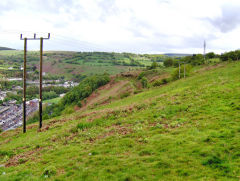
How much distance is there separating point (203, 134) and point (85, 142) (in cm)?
777

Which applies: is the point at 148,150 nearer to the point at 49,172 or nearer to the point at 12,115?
the point at 49,172

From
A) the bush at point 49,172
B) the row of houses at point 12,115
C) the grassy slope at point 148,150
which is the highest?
the grassy slope at point 148,150

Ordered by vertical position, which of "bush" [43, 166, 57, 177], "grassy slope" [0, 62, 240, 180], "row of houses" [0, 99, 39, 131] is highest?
"grassy slope" [0, 62, 240, 180]

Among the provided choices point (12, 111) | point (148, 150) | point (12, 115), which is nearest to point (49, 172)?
point (148, 150)

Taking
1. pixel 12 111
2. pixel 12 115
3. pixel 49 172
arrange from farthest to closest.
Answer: pixel 12 111
pixel 12 115
pixel 49 172

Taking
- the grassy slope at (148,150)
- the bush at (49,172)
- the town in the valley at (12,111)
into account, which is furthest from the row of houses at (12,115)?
the bush at (49,172)

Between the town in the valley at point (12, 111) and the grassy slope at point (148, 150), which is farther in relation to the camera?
the town in the valley at point (12, 111)

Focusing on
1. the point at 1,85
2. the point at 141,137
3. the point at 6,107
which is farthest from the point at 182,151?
the point at 1,85

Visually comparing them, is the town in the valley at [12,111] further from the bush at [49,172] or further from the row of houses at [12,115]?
the bush at [49,172]

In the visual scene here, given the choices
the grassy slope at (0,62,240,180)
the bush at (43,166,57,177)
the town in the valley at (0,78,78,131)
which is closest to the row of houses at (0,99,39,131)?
the town in the valley at (0,78,78,131)

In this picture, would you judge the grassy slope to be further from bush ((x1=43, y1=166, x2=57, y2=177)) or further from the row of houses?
the row of houses

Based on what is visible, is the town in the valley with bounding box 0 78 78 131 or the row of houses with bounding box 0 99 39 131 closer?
the row of houses with bounding box 0 99 39 131

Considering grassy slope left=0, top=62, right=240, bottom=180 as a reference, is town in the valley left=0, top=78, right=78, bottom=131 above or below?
below

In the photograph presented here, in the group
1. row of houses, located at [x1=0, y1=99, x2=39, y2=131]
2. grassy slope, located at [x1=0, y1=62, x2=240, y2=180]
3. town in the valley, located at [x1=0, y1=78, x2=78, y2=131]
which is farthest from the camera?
town in the valley, located at [x1=0, y1=78, x2=78, y2=131]
